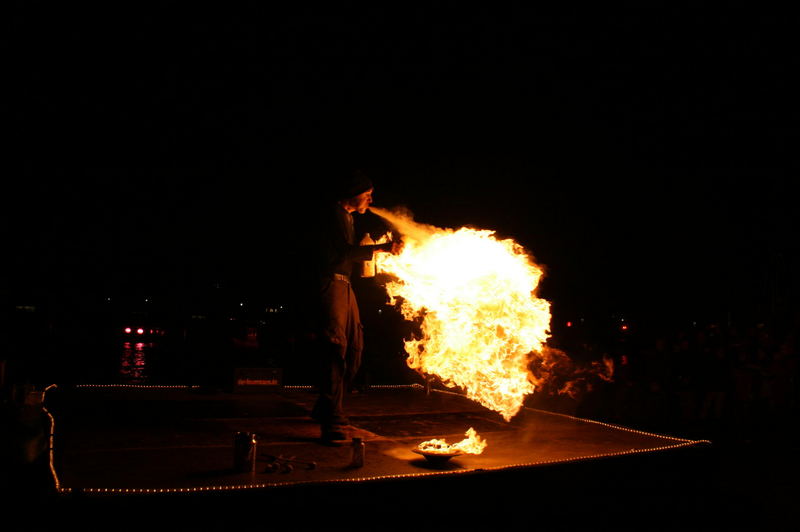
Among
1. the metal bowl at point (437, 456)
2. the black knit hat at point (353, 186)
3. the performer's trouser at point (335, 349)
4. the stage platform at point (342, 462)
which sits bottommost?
the stage platform at point (342, 462)

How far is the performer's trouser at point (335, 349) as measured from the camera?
215 inches

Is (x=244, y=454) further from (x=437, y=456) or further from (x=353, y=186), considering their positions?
(x=353, y=186)

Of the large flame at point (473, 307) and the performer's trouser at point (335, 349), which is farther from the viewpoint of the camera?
the large flame at point (473, 307)

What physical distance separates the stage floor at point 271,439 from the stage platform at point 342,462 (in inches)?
0.6

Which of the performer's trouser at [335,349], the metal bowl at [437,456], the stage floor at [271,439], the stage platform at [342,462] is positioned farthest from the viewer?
the performer's trouser at [335,349]

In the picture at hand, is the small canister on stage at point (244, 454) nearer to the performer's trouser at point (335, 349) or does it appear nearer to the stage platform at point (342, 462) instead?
the stage platform at point (342, 462)

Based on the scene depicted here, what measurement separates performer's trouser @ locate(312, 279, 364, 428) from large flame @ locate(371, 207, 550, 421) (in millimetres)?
798

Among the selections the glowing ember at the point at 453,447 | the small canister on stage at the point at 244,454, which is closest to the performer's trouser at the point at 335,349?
the glowing ember at the point at 453,447

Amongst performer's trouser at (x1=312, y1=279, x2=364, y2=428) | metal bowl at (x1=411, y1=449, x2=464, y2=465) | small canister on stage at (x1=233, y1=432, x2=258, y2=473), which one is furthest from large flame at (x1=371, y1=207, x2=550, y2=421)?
small canister on stage at (x1=233, y1=432, x2=258, y2=473)

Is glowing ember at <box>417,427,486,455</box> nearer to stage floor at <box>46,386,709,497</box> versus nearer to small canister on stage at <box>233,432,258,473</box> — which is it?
stage floor at <box>46,386,709,497</box>

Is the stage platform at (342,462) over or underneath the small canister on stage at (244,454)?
underneath

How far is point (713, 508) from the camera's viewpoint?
525cm

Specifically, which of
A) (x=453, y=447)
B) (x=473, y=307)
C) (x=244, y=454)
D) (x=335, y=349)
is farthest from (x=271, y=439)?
(x=473, y=307)

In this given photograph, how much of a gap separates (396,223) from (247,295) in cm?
3532
